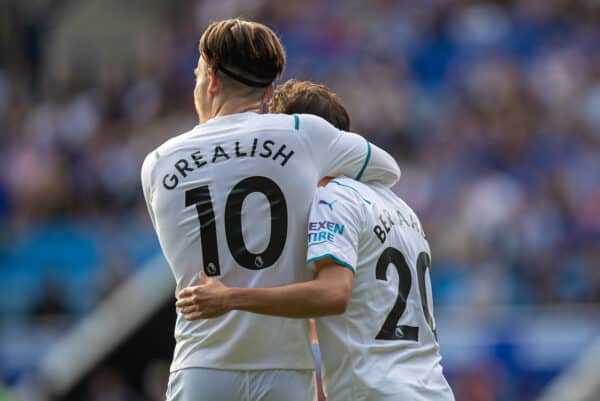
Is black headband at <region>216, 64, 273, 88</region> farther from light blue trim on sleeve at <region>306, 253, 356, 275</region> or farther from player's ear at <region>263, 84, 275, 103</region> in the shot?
light blue trim on sleeve at <region>306, 253, 356, 275</region>

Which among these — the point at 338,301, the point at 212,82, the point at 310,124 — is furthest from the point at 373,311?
the point at 212,82

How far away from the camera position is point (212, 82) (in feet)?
13.9

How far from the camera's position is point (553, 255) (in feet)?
35.0

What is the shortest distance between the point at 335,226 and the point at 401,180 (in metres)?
8.08

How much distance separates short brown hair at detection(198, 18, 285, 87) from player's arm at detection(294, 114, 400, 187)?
0.22 m

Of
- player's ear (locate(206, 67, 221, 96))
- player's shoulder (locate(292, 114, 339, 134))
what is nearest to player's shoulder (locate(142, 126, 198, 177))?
player's ear (locate(206, 67, 221, 96))

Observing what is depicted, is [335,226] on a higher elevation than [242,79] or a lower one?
lower

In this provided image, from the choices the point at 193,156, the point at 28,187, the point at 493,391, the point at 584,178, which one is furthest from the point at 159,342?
the point at 193,156

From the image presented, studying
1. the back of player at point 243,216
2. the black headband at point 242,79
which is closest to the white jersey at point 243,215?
the back of player at point 243,216

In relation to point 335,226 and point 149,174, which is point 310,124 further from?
point 149,174

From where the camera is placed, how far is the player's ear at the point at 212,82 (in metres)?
4.22

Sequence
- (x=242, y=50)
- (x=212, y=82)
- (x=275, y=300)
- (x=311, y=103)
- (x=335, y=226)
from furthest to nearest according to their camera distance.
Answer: (x=311, y=103)
(x=212, y=82)
(x=242, y=50)
(x=335, y=226)
(x=275, y=300)

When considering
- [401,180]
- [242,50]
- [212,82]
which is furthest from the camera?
[401,180]

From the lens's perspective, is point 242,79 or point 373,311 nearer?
point 373,311
